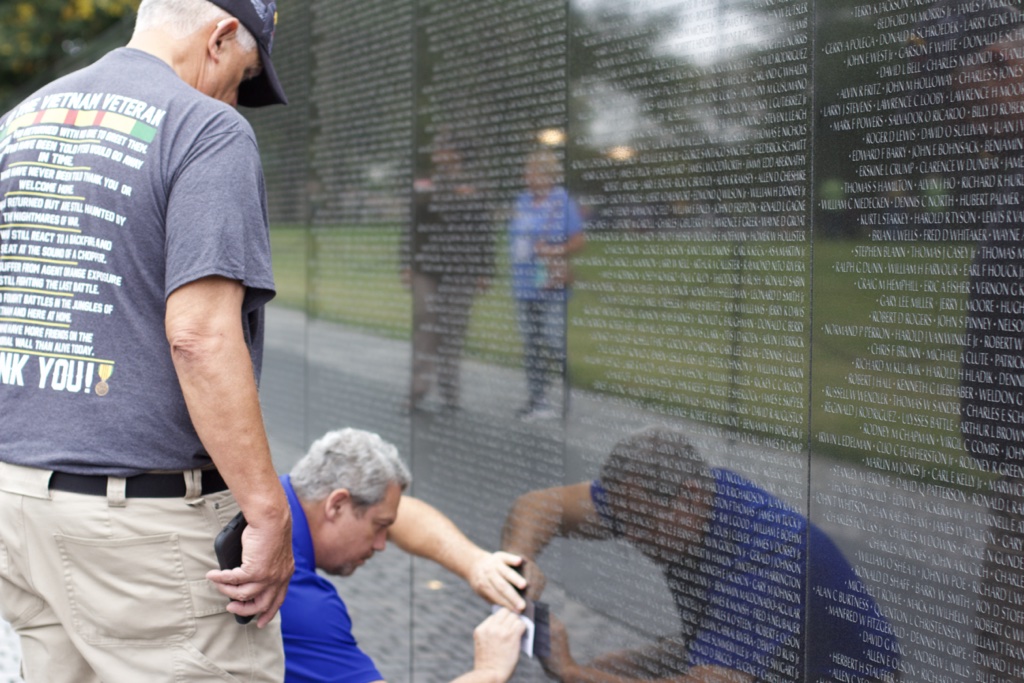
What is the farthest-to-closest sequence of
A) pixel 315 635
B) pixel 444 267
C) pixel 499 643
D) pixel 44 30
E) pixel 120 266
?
1. pixel 44 30
2. pixel 444 267
3. pixel 499 643
4. pixel 315 635
5. pixel 120 266

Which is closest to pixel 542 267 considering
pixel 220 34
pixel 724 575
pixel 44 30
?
pixel 724 575

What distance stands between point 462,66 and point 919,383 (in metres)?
2.38

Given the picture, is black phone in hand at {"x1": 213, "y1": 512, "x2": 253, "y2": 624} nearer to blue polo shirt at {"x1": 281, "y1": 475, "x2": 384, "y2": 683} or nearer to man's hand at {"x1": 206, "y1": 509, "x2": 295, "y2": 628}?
man's hand at {"x1": 206, "y1": 509, "x2": 295, "y2": 628}

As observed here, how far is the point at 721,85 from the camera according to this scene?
2924 mm

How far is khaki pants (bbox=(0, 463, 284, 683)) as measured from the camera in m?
2.46

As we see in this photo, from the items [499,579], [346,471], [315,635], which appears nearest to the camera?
[315,635]

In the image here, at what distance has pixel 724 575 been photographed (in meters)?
2.92

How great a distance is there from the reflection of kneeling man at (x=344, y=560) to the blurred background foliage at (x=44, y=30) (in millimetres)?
12048

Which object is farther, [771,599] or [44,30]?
[44,30]

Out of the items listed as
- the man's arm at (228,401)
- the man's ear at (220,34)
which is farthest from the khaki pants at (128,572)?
the man's ear at (220,34)

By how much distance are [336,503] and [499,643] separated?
673 mm

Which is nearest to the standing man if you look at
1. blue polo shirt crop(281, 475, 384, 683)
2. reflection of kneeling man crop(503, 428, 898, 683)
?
blue polo shirt crop(281, 475, 384, 683)

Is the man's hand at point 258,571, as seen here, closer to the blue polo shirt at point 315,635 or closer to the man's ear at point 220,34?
the blue polo shirt at point 315,635

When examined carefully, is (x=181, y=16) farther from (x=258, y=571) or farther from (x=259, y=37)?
(x=258, y=571)
